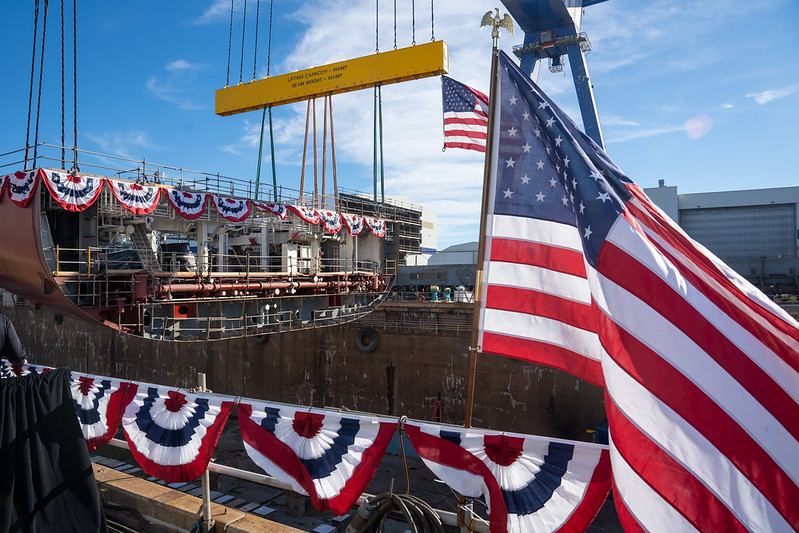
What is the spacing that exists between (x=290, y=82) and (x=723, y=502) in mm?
28764

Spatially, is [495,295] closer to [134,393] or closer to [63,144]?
[134,393]

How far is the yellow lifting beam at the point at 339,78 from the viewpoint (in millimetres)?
24411

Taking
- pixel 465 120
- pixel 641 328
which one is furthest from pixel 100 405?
pixel 465 120

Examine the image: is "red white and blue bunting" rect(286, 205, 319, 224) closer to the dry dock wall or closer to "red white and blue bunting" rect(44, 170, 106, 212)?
the dry dock wall

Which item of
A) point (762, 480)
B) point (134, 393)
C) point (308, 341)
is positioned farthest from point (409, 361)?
point (762, 480)

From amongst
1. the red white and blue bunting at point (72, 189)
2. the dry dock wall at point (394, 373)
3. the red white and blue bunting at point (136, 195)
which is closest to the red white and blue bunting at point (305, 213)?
the dry dock wall at point (394, 373)

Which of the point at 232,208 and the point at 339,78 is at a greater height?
the point at 339,78

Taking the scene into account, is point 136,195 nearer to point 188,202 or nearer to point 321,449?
point 188,202

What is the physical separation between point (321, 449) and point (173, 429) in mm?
1878

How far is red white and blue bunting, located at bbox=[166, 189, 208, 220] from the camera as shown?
15812mm

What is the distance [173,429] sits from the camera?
5473 millimetres

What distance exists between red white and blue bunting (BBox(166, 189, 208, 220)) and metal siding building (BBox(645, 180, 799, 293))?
122 ft

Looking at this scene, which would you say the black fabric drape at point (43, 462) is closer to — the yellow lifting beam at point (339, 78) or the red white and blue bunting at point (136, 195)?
the red white and blue bunting at point (136, 195)

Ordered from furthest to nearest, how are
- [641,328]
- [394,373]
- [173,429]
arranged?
[394,373]
[173,429]
[641,328]
